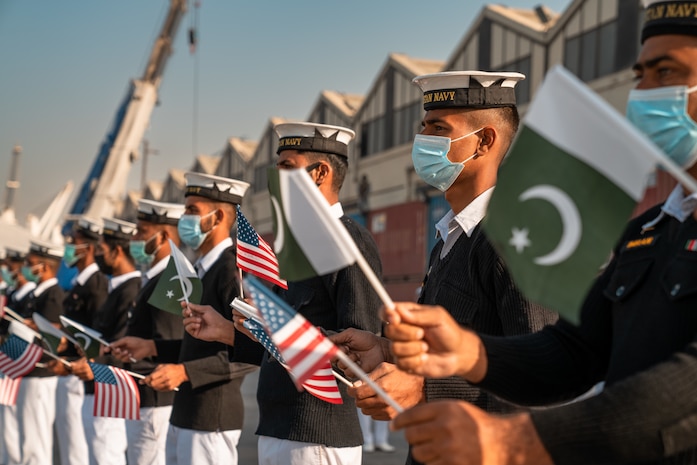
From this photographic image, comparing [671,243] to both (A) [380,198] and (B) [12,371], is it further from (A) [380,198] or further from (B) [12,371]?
(A) [380,198]

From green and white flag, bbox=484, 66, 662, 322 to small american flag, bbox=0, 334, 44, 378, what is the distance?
19.1ft

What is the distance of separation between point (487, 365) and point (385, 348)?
1.12 metres

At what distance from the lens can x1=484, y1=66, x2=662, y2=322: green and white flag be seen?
5.46 ft

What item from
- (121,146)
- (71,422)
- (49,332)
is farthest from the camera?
(121,146)

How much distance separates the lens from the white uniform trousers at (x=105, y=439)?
24.6 ft

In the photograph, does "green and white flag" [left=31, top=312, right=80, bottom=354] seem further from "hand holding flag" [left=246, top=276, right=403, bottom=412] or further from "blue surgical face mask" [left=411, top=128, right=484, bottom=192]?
"hand holding flag" [left=246, top=276, right=403, bottom=412]

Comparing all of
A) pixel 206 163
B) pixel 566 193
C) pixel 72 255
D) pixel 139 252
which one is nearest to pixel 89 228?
pixel 72 255

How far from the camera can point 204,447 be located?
513 cm

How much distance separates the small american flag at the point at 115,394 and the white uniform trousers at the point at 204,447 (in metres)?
0.46

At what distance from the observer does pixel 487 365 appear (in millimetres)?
2111

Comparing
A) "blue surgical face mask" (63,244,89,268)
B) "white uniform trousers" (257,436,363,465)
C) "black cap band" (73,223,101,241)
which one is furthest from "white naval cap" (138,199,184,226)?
"white uniform trousers" (257,436,363,465)

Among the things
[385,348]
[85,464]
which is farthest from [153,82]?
[385,348]

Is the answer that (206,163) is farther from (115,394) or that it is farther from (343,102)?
(115,394)

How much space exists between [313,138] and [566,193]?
2.80m
